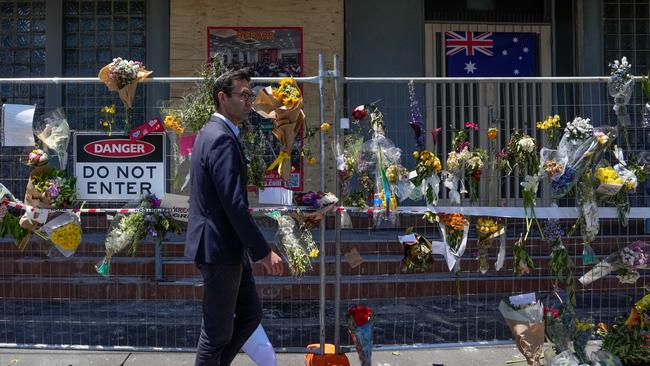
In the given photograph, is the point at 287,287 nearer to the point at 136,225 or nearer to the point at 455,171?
the point at 136,225

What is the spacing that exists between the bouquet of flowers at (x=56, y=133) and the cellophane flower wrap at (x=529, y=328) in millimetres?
3434

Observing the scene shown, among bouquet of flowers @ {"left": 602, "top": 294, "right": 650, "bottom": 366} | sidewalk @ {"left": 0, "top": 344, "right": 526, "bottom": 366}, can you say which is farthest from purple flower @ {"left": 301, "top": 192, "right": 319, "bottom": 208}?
bouquet of flowers @ {"left": 602, "top": 294, "right": 650, "bottom": 366}

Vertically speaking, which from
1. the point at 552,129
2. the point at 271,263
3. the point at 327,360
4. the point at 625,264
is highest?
the point at 552,129

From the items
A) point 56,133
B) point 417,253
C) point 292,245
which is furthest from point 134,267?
point 417,253

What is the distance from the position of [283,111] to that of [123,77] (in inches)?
47.8

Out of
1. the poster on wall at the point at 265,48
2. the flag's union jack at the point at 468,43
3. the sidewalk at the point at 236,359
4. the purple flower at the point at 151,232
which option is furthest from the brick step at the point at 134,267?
the flag's union jack at the point at 468,43

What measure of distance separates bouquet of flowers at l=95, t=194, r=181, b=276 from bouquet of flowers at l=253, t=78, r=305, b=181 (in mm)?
941

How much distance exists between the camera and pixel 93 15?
30.9 ft

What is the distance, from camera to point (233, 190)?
3822mm

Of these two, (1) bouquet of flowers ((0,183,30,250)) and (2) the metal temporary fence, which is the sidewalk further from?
(1) bouquet of flowers ((0,183,30,250))

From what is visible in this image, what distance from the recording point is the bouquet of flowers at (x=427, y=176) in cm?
502

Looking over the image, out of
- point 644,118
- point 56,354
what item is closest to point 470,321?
point 644,118

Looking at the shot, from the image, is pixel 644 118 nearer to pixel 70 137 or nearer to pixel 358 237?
pixel 358 237

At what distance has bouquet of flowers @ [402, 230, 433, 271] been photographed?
5.10 meters
